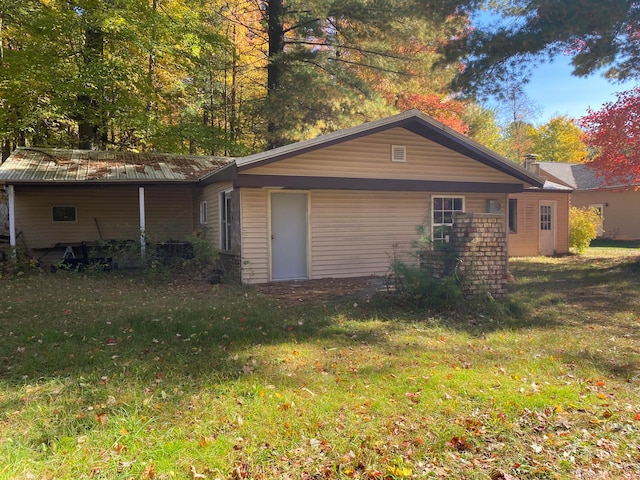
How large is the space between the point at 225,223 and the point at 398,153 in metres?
4.60

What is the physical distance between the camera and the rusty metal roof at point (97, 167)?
11602 millimetres

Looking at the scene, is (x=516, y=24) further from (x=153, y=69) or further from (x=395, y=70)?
(x=153, y=69)

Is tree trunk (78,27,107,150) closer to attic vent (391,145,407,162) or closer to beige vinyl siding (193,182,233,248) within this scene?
beige vinyl siding (193,182,233,248)

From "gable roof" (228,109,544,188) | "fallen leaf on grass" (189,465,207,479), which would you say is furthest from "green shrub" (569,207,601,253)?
"fallen leaf on grass" (189,465,207,479)

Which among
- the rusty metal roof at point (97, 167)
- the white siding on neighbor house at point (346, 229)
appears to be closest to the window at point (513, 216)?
the white siding on neighbor house at point (346, 229)

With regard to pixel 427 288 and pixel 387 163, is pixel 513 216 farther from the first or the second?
pixel 427 288

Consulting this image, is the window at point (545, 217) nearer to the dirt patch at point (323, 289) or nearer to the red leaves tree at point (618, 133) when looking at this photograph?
the red leaves tree at point (618, 133)

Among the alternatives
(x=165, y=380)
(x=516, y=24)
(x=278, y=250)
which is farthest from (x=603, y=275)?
(x=165, y=380)

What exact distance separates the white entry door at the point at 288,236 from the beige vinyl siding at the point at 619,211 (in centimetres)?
2235

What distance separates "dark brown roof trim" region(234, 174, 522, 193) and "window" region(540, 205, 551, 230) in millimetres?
5618

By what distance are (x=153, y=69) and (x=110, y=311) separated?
16.2 metres

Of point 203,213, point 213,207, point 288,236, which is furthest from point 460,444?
point 203,213

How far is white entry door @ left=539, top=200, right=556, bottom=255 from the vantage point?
55.2 ft

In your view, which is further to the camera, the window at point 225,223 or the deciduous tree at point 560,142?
the deciduous tree at point 560,142
